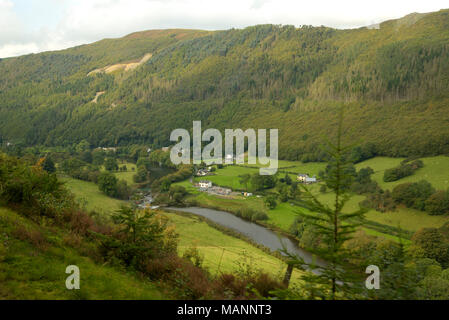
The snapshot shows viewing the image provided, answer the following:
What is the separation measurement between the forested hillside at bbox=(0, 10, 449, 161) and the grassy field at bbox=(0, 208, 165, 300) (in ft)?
230

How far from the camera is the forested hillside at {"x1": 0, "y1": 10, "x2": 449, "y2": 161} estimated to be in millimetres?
85000

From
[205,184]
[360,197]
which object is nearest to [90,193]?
[205,184]

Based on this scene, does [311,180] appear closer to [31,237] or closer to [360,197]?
[360,197]

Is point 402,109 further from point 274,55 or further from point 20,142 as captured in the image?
point 20,142

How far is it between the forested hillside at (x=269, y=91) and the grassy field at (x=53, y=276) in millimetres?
70234

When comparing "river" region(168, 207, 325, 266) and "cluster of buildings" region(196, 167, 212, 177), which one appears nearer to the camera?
"river" region(168, 207, 325, 266)

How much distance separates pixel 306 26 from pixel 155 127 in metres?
110

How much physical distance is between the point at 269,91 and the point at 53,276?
14299cm

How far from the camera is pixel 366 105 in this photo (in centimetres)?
9569

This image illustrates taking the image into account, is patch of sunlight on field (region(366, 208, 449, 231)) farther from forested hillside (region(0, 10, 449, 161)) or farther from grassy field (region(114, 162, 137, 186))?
grassy field (region(114, 162, 137, 186))

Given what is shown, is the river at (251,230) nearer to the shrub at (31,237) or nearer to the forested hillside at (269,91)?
the shrub at (31,237)

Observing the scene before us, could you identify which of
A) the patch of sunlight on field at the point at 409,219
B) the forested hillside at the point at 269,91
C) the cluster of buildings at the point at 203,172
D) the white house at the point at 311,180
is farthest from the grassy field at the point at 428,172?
the cluster of buildings at the point at 203,172

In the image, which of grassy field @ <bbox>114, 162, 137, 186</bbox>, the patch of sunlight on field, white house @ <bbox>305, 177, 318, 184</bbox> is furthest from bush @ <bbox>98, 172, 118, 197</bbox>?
the patch of sunlight on field

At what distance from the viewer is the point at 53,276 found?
22.9 feet
